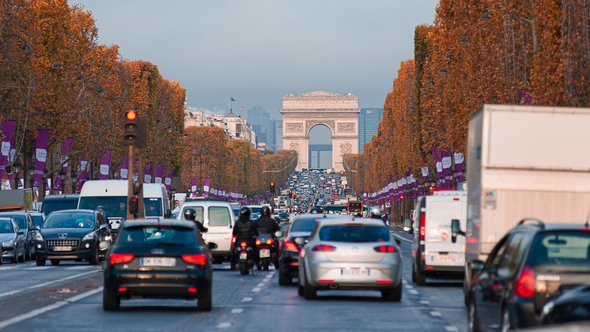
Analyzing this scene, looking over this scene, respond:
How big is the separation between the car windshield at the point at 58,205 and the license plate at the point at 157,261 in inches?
1346

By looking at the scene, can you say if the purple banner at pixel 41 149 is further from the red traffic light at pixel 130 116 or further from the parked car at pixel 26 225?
the red traffic light at pixel 130 116

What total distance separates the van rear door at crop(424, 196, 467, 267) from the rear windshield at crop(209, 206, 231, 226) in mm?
10942

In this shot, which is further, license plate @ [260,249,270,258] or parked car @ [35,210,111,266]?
parked car @ [35,210,111,266]

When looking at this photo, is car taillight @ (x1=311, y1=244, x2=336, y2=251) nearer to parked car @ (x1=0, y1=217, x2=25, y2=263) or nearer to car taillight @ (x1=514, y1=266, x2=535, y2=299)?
car taillight @ (x1=514, y1=266, x2=535, y2=299)

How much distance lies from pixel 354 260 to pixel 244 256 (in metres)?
11.7

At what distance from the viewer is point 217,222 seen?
42594 mm

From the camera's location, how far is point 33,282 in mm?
32875

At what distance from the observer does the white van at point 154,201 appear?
49.0 metres

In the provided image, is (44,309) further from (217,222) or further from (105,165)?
(105,165)

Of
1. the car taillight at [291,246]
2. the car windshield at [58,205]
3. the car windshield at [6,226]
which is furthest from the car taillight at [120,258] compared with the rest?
the car windshield at [58,205]

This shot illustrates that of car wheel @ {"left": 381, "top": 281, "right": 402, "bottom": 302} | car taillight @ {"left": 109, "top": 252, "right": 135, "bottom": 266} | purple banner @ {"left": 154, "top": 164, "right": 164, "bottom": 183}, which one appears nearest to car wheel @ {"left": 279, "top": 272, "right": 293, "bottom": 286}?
car wheel @ {"left": 381, "top": 281, "right": 402, "bottom": 302}

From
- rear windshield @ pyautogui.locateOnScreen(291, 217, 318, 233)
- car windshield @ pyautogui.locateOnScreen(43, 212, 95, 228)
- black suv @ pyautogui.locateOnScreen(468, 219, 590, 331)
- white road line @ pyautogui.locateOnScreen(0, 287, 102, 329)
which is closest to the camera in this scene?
black suv @ pyautogui.locateOnScreen(468, 219, 590, 331)

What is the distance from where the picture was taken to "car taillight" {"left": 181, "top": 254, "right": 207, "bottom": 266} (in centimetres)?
2231

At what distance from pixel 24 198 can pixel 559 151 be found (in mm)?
49319
